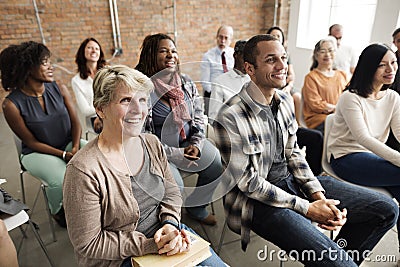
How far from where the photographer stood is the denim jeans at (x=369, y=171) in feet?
A: 5.34

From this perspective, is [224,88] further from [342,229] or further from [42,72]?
[42,72]

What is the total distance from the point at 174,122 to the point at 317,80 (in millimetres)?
1916

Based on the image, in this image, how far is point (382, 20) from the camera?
4094 mm

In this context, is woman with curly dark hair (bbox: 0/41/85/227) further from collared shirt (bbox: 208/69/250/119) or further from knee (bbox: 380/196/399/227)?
knee (bbox: 380/196/399/227)

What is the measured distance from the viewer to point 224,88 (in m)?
1.20

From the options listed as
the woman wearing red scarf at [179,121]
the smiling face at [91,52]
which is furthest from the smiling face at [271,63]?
the smiling face at [91,52]

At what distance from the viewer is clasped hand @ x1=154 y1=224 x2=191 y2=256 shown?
1.01 m

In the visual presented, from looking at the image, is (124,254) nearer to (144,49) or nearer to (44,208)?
(144,49)

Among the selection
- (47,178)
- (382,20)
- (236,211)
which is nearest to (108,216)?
(236,211)

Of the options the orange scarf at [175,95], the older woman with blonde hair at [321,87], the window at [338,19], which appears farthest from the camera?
the window at [338,19]

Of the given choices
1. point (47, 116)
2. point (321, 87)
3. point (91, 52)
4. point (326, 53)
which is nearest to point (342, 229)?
point (321, 87)

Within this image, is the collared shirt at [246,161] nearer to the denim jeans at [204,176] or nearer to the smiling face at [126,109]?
the denim jeans at [204,176]

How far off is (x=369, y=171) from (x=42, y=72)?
2.13m

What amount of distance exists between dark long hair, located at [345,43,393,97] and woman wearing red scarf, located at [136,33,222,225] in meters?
1.03
